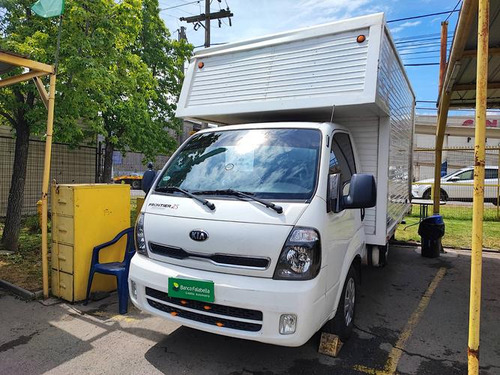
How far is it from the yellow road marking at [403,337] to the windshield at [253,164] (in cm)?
157

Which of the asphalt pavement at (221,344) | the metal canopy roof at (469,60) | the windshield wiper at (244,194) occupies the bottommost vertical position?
the asphalt pavement at (221,344)

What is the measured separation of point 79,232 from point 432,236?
6.10 meters

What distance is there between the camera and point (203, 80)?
4766 millimetres

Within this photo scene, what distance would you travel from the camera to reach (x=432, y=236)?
23.5 feet

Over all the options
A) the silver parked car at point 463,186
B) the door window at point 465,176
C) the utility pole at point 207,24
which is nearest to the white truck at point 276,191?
the silver parked car at point 463,186

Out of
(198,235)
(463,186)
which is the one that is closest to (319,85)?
(198,235)

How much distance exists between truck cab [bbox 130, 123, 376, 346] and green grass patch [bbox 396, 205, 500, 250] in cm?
595

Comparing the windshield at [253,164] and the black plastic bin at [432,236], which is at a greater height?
the windshield at [253,164]

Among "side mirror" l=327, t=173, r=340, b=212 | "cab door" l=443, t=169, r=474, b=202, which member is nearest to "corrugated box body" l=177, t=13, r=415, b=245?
"side mirror" l=327, t=173, r=340, b=212

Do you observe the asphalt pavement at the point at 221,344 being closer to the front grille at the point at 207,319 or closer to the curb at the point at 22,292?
the curb at the point at 22,292

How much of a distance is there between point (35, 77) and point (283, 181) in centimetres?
364

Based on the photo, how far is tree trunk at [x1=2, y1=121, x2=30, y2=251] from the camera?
6.95 meters

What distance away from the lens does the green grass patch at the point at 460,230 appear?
8.60 metres

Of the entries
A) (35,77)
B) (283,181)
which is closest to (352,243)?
(283,181)
